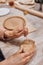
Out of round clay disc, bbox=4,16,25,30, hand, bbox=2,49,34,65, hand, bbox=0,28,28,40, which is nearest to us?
hand, bbox=2,49,34,65

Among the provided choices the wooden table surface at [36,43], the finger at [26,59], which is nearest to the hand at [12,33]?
the wooden table surface at [36,43]

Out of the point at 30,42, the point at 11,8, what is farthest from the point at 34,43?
the point at 11,8

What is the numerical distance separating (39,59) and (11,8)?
26.9 inches

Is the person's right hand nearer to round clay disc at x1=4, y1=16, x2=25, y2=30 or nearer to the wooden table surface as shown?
the wooden table surface

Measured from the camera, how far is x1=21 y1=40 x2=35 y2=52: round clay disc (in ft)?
2.26

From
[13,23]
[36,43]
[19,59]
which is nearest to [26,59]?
[19,59]

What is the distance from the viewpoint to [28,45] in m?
0.74

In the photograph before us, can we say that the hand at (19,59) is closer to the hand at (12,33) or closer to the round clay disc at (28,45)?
the round clay disc at (28,45)

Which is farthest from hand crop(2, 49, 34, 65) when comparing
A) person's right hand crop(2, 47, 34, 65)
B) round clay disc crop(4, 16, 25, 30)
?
round clay disc crop(4, 16, 25, 30)

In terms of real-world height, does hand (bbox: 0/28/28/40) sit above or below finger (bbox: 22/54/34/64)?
above

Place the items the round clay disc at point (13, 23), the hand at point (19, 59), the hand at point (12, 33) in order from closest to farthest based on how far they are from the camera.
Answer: the hand at point (19, 59) → the hand at point (12, 33) → the round clay disc at point (13, 23)

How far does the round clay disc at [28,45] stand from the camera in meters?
0.69

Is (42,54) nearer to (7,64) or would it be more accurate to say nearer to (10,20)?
(7,64)

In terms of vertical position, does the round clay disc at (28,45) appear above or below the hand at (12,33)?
below
